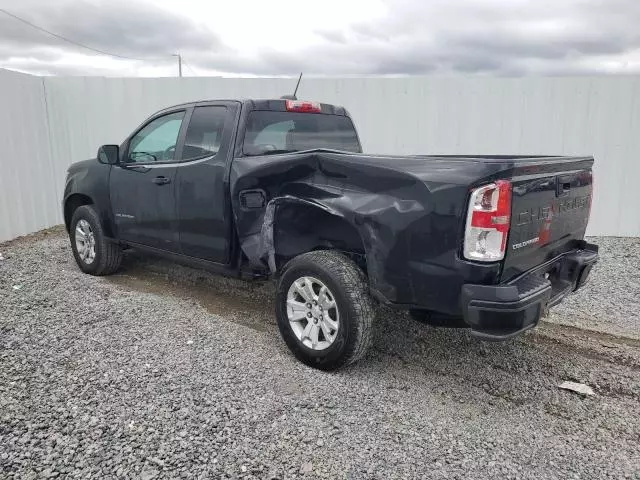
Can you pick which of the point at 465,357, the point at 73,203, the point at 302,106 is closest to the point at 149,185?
the point at 302,106

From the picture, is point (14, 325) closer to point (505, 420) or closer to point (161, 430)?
point (161, 430)

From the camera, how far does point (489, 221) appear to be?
261cm

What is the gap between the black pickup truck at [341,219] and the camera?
2672 mm

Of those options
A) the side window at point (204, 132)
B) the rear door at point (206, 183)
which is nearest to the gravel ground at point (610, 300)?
the rear door at point (206, 183)

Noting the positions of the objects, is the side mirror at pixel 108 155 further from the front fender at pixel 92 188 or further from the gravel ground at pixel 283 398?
the gravel ground at pixel 283 398

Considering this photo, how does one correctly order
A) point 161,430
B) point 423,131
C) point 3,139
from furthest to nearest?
1. point 423,131
2. point 3,139
3. point 161,430

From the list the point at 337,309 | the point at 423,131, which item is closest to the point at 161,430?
the point at 337,309

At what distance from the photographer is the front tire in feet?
10.3

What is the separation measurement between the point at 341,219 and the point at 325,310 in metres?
0.61

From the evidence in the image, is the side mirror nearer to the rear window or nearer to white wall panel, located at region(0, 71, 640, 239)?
the rear window

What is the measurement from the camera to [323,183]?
10.8ft

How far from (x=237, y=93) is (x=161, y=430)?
6.30 m

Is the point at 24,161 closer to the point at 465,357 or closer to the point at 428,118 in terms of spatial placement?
the point at 428,118

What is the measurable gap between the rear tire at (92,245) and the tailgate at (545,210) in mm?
4145
